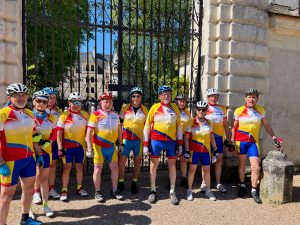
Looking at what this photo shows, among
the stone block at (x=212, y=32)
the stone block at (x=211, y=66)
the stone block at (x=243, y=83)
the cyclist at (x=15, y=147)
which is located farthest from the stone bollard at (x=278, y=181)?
the cyclist at (x=15, y=147)

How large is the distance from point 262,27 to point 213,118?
252cm

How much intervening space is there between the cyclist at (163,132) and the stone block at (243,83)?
177 centimetres

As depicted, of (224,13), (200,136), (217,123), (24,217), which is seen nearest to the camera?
(24,217)

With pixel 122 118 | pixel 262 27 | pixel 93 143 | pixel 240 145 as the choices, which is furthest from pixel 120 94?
pixel 262 27

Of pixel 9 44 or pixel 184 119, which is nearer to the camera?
pixel 9 44

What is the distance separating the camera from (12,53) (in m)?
5.46

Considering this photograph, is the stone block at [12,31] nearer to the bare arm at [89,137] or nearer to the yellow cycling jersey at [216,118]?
the bare arm at [89,137]

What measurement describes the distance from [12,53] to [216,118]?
383cm

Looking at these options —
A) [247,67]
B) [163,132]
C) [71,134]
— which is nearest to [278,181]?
[163,132]

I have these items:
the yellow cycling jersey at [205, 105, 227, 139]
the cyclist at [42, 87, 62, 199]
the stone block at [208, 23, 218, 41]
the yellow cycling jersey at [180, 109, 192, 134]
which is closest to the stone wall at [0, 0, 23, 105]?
the cyclist at [42, 87, 62, 199]

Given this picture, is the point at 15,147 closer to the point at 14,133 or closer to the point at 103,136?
the point at 14,133

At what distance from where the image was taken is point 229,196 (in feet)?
19.2

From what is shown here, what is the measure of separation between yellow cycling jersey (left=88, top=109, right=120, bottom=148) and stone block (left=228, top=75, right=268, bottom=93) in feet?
9.15

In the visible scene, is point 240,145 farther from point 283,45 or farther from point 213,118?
point 283,45
